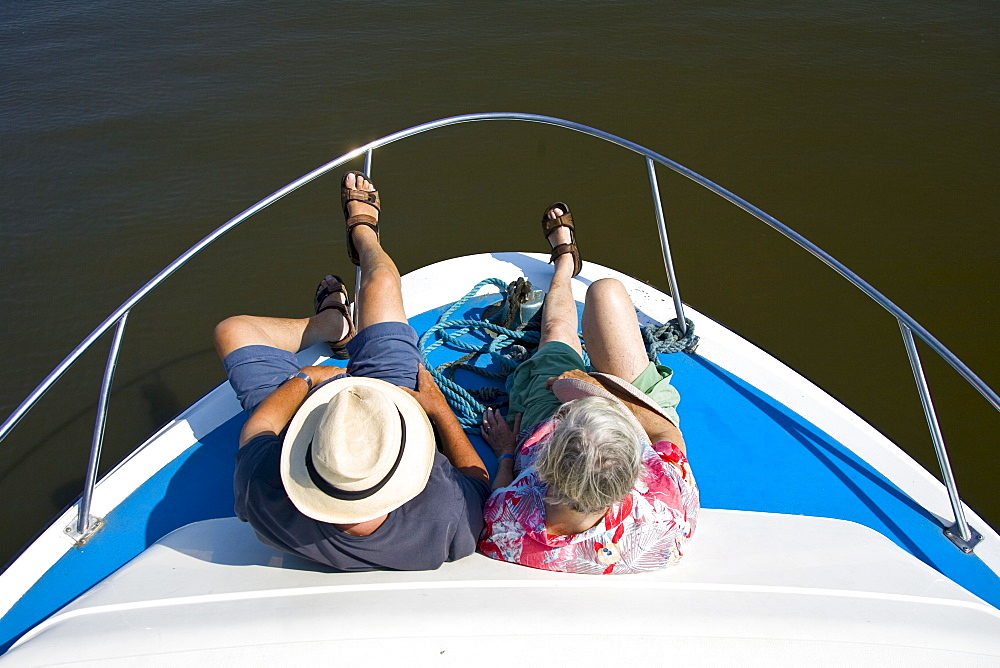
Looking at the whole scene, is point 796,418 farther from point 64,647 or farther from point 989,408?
point 64,647

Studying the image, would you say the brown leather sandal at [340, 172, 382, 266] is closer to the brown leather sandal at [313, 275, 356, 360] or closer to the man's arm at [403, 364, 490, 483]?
the brown leather sandal at [313, 275, 356, 360]

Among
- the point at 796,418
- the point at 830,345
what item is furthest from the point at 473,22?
the point at 796,418

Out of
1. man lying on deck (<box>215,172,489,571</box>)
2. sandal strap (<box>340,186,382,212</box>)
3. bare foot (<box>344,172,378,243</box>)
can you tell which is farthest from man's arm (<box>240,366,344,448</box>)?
sandal strap (<box>340,186,382,212</box>)

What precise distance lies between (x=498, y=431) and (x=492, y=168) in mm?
3379

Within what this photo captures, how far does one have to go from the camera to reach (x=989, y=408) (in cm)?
378

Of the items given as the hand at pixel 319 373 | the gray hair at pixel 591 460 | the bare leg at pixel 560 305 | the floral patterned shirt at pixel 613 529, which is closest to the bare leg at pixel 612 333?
the bare leg at pixel 560 305

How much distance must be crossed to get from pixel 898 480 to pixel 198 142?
5229 millimetres

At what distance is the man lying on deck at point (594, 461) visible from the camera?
1534 millimetres

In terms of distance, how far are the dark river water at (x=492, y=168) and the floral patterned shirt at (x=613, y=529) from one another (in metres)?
2.49

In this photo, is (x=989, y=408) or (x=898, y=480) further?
(x=989, y=408)

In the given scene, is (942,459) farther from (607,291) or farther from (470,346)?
(470,346)

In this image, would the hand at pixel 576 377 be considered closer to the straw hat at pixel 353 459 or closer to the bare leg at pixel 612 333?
the bare leg at pixel 612 333

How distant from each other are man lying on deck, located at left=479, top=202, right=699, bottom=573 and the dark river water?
219cm

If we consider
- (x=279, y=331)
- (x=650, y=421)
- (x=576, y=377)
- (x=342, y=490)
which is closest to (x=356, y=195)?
(x=279, y=331)
